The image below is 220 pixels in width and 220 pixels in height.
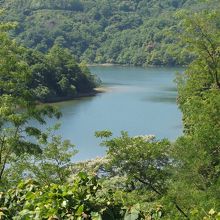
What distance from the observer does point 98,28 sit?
142 metres

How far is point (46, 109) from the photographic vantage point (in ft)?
41.1

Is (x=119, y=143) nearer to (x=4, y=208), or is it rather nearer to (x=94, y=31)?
(x=4, y=208)

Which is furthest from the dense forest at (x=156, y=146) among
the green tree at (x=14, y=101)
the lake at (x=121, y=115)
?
the lake at (x=121, y=115)

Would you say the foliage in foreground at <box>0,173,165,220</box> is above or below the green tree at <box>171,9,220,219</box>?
above

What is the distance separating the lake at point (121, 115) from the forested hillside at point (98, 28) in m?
46.3

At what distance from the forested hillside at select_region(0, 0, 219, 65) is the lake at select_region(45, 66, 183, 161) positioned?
46.3 m

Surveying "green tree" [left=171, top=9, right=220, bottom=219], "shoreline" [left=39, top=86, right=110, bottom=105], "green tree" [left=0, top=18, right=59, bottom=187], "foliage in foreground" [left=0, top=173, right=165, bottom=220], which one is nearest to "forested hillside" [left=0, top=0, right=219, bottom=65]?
"shoreline" [left=39, top=86, right=110, bottom=105]

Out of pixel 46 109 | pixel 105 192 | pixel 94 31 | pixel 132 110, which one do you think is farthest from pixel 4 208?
pixel 94 31

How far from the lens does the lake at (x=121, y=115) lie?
35656mm

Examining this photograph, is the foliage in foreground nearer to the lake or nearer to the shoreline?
the lake

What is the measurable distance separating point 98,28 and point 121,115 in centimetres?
9937

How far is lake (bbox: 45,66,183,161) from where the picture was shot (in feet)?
117

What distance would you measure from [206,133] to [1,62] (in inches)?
198

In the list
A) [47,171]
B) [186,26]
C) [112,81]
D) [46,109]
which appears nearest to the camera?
[46,109]
